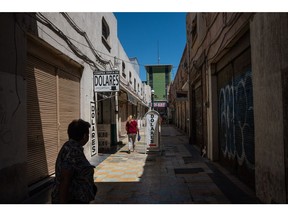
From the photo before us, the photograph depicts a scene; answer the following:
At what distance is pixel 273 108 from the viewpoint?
4047 mm

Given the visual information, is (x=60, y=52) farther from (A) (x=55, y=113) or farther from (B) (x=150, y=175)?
(B) (x=150, y=175)

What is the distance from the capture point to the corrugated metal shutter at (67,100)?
24.5 feet

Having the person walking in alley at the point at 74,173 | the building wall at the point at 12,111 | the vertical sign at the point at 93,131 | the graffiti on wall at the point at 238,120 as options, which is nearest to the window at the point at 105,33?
the vertical sign at the point at 93,131

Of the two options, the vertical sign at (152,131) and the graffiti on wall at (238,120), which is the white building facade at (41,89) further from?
the graffiti on wall at (238,120)

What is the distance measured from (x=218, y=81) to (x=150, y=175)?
3.59 meters

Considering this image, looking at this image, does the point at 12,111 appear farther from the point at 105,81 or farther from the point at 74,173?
the point at 105,81

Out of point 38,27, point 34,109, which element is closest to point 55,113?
point 34,109

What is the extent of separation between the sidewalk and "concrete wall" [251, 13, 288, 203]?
0.67 m

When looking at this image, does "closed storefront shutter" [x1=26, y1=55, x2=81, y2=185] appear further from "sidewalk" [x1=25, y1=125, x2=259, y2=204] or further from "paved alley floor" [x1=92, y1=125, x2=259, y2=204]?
"paved alley floor" [x1=92, y1=125, x2=259, y2=204]

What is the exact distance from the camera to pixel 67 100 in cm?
788

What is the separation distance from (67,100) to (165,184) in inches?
145

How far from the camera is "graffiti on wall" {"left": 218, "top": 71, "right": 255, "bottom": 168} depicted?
5.55 m

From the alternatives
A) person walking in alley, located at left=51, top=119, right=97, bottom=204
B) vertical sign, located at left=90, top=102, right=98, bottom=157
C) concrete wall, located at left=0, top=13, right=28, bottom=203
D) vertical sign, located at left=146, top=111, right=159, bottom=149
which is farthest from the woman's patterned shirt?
vertical sign, located at left=146, top=111, right=159, bottom=149

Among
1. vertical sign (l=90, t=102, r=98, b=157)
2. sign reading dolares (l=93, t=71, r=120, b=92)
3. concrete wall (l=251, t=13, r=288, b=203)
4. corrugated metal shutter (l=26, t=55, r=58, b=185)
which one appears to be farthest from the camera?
sign reading dolares (l=93, t=71, r=120, b=92)
